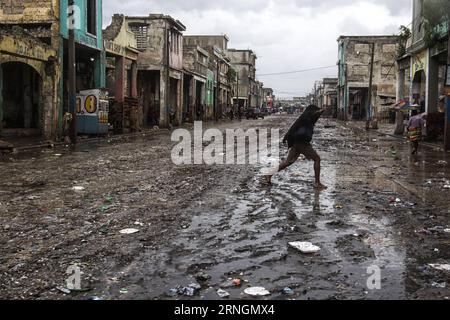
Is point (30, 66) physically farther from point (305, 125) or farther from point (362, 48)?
point (362, 48)

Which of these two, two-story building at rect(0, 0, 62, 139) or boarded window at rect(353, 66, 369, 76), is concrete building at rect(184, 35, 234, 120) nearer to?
boarded window at rect(353, 66, 369, 76)

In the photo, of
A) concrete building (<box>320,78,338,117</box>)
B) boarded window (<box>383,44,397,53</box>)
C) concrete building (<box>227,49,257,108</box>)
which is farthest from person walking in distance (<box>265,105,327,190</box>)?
concrete building (<box>227,49,257,108</box>)

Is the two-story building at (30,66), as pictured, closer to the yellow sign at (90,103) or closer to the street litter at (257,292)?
the yellow sign at (90,103)

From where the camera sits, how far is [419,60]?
81.0 ft

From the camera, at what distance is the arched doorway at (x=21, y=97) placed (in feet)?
82.9

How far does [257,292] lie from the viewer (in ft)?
13.0

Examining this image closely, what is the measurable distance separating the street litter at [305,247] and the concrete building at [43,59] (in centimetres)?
1540

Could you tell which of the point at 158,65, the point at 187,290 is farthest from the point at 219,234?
the point at 158,65

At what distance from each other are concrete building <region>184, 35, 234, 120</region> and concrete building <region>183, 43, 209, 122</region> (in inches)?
97.9

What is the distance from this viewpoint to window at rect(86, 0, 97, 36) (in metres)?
25.8
